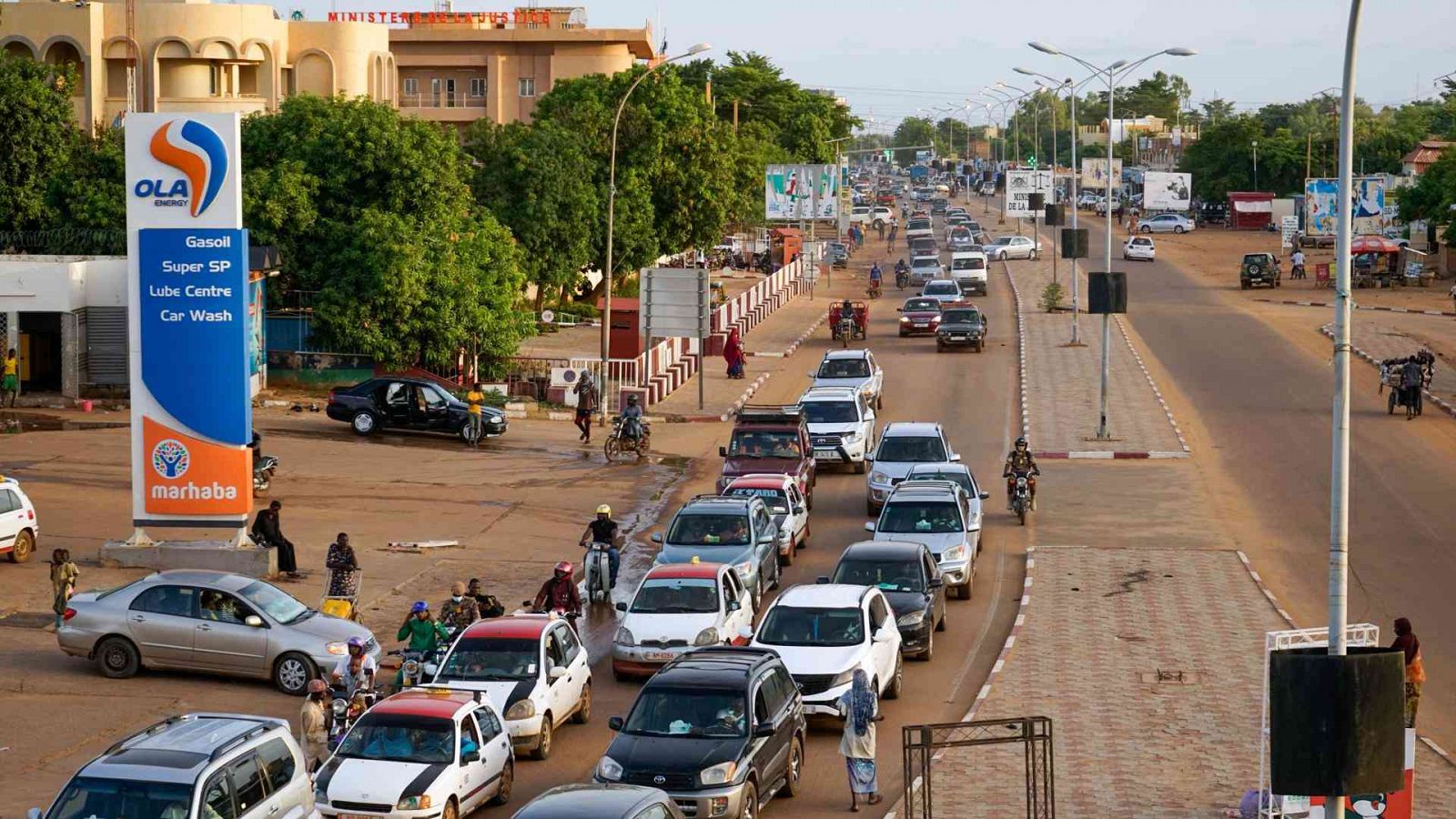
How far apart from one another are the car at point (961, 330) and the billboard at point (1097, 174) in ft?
192

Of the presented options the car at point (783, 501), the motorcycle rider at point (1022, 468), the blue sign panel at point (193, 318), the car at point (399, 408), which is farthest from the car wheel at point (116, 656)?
the car at point (399, 408)

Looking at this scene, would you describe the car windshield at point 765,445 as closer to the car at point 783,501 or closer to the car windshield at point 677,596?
the car at point 783,501

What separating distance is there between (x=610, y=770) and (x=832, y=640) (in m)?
4.90

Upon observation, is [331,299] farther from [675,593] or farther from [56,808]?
[56,808]

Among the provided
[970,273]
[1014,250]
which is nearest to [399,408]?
[970,273]

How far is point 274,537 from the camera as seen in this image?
2691 centimetres

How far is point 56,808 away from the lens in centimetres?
Answer: 1334

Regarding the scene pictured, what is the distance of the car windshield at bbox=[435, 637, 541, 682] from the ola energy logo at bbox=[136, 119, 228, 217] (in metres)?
11.0

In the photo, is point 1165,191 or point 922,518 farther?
point 1165,191

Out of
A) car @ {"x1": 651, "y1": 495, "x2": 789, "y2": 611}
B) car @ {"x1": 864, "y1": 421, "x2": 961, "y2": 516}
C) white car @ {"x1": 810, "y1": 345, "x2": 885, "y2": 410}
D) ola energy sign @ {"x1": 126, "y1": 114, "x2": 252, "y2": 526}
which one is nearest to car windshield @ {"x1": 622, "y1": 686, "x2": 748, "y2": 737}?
car @ {"x1": 651, "y1": 495, "x2": 789, "y2": 611}

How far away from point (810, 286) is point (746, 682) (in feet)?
216

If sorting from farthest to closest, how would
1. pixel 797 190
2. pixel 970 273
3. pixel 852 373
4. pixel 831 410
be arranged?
1. pixel 797 190
2. pixel 970 273
3. pixel 852 373
4. pixel 831 410

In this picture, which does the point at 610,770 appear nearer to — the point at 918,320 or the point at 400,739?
the point at 400,739

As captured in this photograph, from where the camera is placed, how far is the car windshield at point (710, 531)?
26.8 meters
